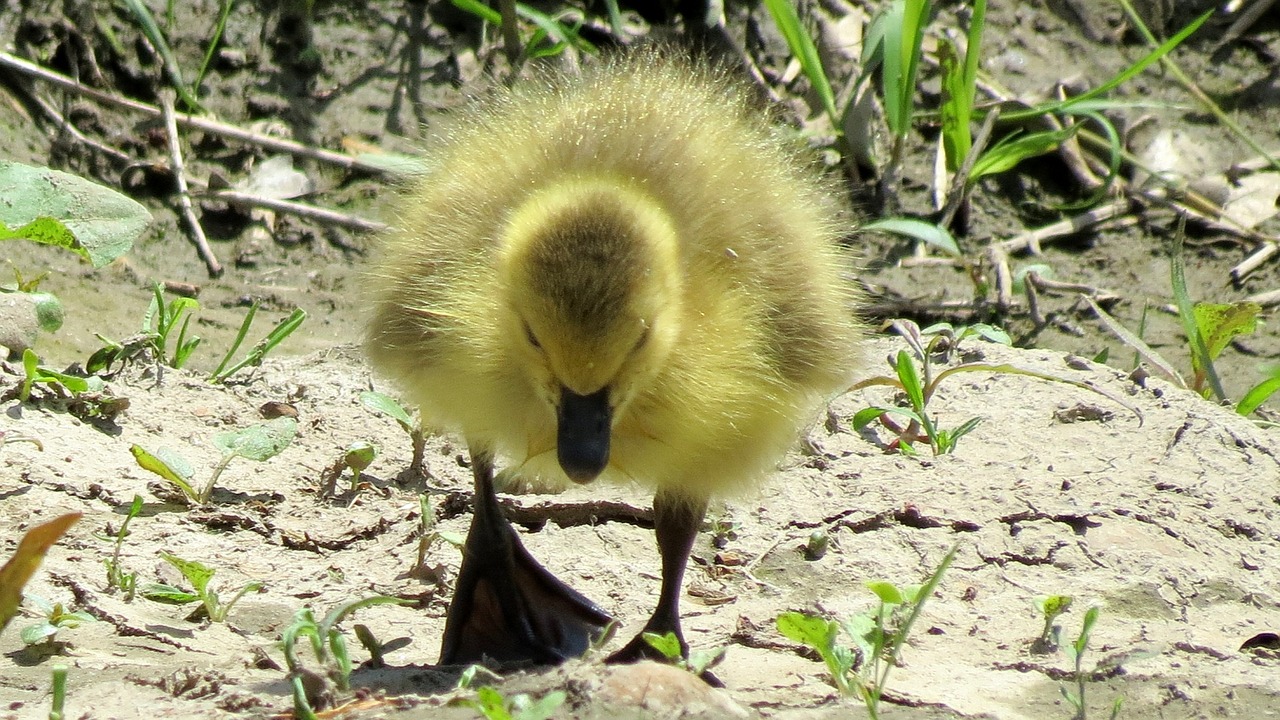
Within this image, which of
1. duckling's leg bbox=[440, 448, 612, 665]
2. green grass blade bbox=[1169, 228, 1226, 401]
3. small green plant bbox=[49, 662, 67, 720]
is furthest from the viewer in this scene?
green grass blade bbox=[1169, 228, 1226, 401]

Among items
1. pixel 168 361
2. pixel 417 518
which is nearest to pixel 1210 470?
pixel 417 518

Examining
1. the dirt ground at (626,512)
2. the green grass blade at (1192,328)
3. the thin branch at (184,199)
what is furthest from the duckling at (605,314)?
the thin branch at (184,199)

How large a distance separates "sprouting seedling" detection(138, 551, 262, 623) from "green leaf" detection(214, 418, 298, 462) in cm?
52

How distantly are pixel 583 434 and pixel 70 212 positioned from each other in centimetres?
211

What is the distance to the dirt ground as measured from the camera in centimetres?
309

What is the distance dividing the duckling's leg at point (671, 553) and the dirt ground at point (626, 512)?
0.14 meters

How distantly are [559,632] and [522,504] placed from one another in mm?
626

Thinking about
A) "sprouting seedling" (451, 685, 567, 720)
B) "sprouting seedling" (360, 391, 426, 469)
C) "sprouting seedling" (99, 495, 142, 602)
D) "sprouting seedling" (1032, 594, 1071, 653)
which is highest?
"sprouting seedling" (360, 391, 426, 469)

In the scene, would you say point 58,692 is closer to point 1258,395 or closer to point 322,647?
point 322,647

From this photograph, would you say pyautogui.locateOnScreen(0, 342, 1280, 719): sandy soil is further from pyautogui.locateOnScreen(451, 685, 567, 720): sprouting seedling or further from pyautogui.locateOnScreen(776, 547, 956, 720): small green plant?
pyautogui.locateOnScreen(451, 685, 567, 720): sprouting seedling

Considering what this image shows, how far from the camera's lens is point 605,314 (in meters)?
2.95

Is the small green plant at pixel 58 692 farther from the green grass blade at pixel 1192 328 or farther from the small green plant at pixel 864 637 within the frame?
the green grass blade at pixel 1192 328

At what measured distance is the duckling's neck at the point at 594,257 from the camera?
295cm

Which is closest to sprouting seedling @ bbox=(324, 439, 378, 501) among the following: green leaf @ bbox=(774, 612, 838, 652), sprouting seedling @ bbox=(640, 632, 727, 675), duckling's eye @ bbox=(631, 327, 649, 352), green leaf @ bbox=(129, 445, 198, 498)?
green leaf @ bbox=(129, 445, 198, 498)
